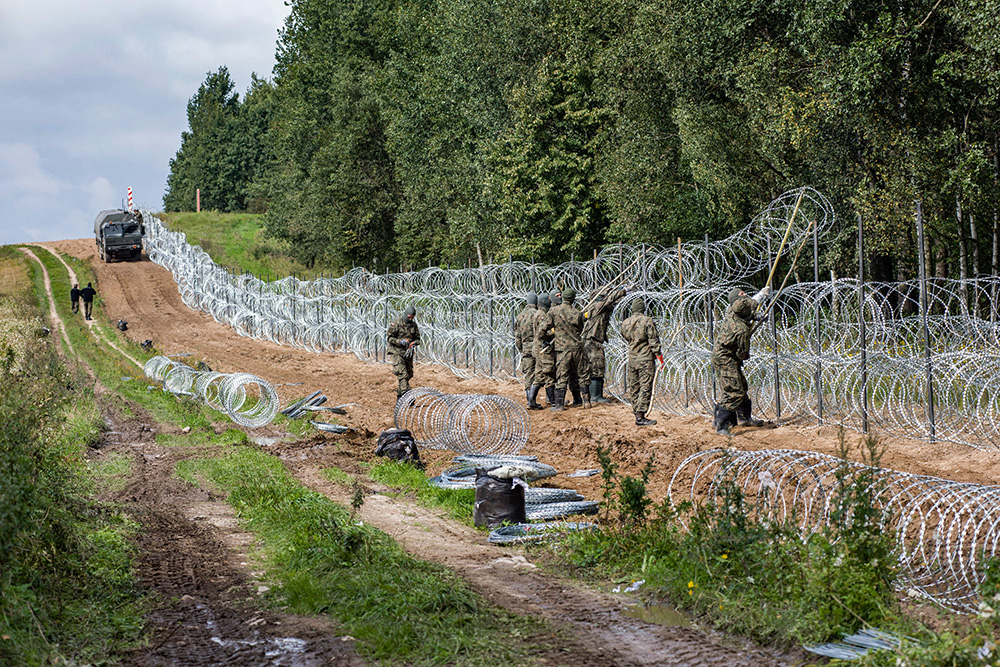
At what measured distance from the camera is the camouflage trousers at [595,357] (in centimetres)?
1681

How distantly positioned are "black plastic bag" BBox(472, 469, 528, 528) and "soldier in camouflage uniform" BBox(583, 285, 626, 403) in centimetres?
736

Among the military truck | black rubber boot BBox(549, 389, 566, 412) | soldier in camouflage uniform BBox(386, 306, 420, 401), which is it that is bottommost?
black rubber boot BBox(549, 389, 566, 412)

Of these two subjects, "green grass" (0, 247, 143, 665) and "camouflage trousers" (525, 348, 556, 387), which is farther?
"camouflage trousers" (525, 348, 556, 387)

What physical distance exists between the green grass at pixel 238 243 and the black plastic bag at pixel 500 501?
45.2m

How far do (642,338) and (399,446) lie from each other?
13.6 ft

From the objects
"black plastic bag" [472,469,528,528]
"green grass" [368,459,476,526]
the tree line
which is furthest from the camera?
the tree line

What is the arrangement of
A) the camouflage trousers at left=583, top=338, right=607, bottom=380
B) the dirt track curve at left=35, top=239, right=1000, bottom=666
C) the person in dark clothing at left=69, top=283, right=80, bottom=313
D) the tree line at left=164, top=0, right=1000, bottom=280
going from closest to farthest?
the dirt track curve at left=35, top=239, right=1000, bottom=666 < the camouflage trousers at left=583, top=338, right=607, bottom=380 < the tree line at left=164, top=0, right=1000, bottom=280 < the person in dark clothing at left=69, top=283, right=80, bottom=313

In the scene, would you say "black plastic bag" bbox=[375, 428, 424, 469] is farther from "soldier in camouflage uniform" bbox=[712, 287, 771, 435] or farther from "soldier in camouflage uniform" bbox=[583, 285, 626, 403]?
"soldier in camouflage uniform" bbox=[583, 285, 626, 403]

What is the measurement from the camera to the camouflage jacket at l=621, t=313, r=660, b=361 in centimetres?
1453

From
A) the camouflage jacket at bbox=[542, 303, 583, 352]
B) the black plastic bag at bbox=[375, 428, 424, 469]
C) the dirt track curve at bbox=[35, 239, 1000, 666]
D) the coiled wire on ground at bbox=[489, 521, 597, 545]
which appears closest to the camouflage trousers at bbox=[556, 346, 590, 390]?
the camouflage jacket at bbox=[542, 303, 583, 352]

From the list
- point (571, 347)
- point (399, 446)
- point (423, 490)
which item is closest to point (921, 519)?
point (423, 490)

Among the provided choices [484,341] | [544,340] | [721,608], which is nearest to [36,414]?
[721,608]

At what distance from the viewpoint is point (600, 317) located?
54.7ft

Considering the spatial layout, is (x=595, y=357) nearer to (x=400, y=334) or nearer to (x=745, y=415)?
(x=400, y=334)
